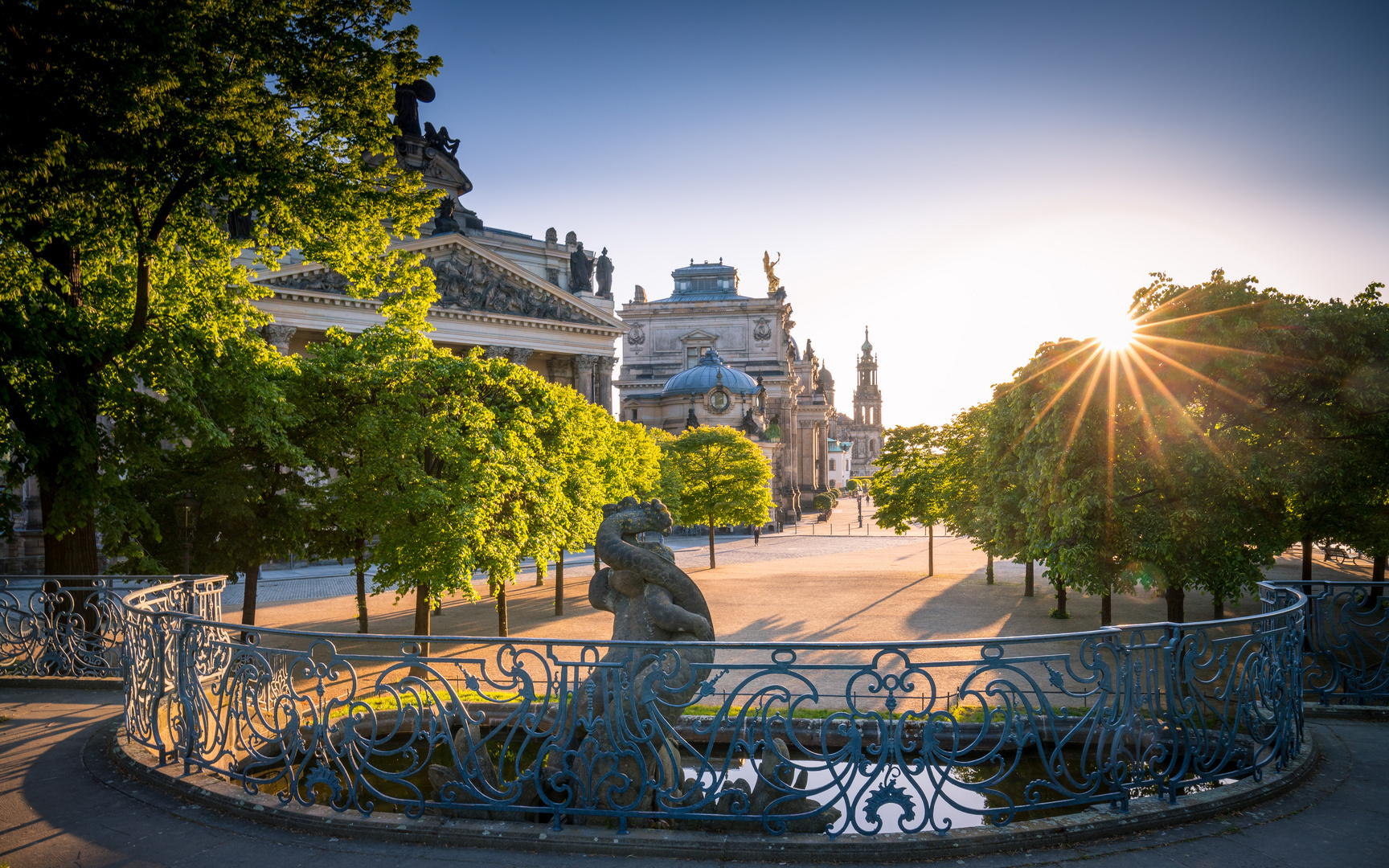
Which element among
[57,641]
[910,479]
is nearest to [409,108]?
[910,479]

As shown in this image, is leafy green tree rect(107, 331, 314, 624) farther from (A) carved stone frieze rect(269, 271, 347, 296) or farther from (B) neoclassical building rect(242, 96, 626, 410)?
(A) carved stone frieze rect(269, 271, 347, 296)

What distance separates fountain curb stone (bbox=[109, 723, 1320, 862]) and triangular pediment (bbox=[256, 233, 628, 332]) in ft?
137

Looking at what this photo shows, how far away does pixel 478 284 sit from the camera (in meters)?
50.4

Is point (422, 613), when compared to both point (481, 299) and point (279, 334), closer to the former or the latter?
point (279, 334)

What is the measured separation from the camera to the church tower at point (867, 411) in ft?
626

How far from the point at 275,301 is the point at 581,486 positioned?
98.4 ft

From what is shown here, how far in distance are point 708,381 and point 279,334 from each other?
127 ft

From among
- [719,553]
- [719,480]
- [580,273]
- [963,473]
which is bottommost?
[719,553]

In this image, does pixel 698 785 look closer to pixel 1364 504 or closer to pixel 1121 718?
pixel 1121 718

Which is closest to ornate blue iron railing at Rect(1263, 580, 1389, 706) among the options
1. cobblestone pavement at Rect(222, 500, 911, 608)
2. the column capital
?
cobblestone pavement at Rect(222, 500, 911, 608)

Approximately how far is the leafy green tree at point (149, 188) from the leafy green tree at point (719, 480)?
28.5 metres

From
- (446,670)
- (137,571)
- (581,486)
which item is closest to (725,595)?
(581,486)

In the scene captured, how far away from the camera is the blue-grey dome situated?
73.8m

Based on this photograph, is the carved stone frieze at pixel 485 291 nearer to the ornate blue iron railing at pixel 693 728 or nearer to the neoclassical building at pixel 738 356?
the neoclassical building at pixel 738 356
